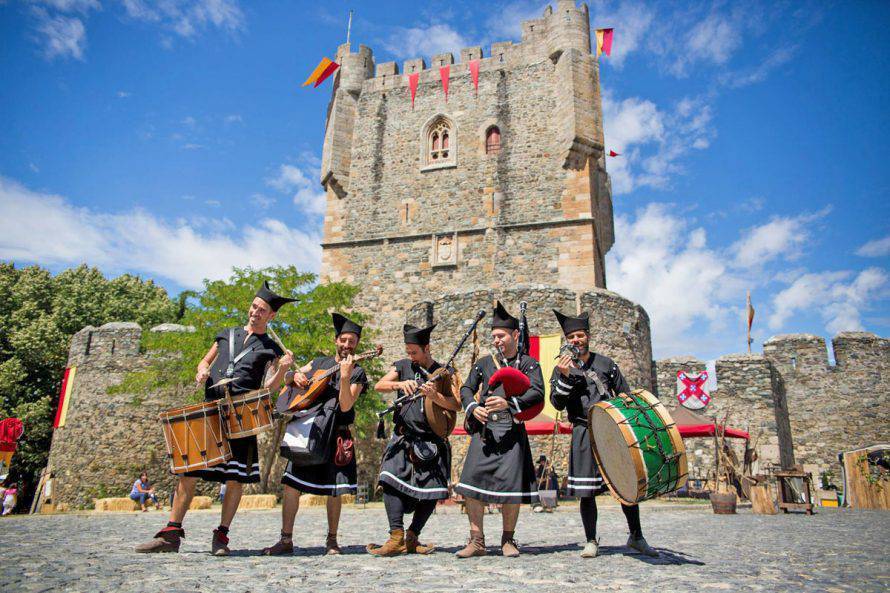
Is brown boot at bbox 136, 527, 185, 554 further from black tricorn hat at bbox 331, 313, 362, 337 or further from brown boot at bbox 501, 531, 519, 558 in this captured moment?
brown boot at bbox 501, 531, 519, 558

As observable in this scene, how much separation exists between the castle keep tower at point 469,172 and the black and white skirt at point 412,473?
1673 centimetres

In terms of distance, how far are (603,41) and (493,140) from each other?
5.65 meters

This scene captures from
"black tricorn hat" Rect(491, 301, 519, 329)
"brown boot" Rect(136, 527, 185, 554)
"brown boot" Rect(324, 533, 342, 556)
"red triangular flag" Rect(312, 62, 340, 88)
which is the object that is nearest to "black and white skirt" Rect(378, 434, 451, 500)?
"brown boot" Rect(324, 533, 342, 556)

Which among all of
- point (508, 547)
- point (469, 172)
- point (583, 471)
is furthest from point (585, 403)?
point (469, 172)

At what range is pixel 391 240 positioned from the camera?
23781 millimetres

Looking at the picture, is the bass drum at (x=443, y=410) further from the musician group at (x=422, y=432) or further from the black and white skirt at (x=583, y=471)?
the black and white skirt at (x=583, y=471)

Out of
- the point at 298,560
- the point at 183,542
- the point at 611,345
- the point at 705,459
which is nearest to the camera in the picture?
the point at 298,560

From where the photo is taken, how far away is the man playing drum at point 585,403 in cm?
467

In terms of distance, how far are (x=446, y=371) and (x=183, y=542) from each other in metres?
3.13

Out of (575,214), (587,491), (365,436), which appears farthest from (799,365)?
(587,491)

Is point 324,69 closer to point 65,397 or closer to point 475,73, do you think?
point 475,73

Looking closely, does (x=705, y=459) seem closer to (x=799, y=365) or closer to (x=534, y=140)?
(x=799, y=365)

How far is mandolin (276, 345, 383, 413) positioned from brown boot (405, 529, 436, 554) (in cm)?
132

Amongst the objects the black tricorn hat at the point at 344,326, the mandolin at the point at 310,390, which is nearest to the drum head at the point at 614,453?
the mandolin at the point at 310,390
